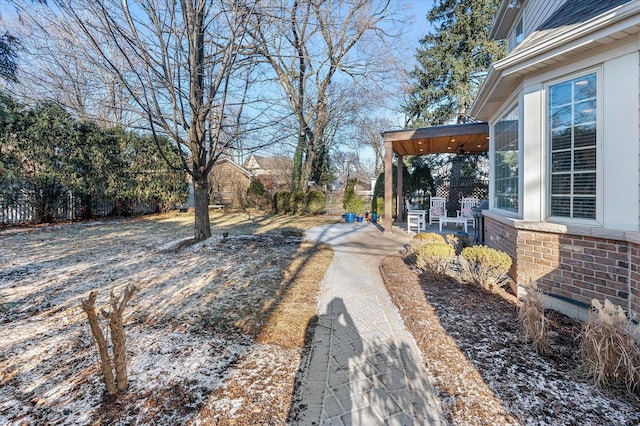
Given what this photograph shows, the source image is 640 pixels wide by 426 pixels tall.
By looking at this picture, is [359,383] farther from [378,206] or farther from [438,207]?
[378,206]

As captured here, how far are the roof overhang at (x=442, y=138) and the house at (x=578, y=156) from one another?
3.60 meters

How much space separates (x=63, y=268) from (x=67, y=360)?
142 inches

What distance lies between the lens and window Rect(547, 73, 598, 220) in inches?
131

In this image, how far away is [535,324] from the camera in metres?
2.68

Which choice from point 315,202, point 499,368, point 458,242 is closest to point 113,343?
point 499,368

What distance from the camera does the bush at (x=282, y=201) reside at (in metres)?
16.4

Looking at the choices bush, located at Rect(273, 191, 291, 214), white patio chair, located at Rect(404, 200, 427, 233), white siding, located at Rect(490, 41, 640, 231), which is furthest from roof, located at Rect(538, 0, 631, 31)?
bush, located at Rect(273, 191, 291, 214)

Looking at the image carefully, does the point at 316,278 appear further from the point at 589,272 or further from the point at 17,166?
the point at 17,166

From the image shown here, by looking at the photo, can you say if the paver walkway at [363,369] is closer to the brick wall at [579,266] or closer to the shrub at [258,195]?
the brick wall at [579,266]

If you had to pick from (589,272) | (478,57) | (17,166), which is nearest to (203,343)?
(589,272)

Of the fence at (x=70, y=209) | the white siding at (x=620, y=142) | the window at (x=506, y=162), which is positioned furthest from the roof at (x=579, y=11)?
the fence at (x=70, y=209)

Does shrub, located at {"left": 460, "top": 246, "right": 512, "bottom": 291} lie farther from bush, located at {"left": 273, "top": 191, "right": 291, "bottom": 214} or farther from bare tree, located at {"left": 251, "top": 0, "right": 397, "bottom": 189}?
bush, located at {"left": 273, "top": 191, "right": 291, "bottom": 214}

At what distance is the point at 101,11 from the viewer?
4.39 m

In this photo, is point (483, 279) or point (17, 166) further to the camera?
point (17, 166)
